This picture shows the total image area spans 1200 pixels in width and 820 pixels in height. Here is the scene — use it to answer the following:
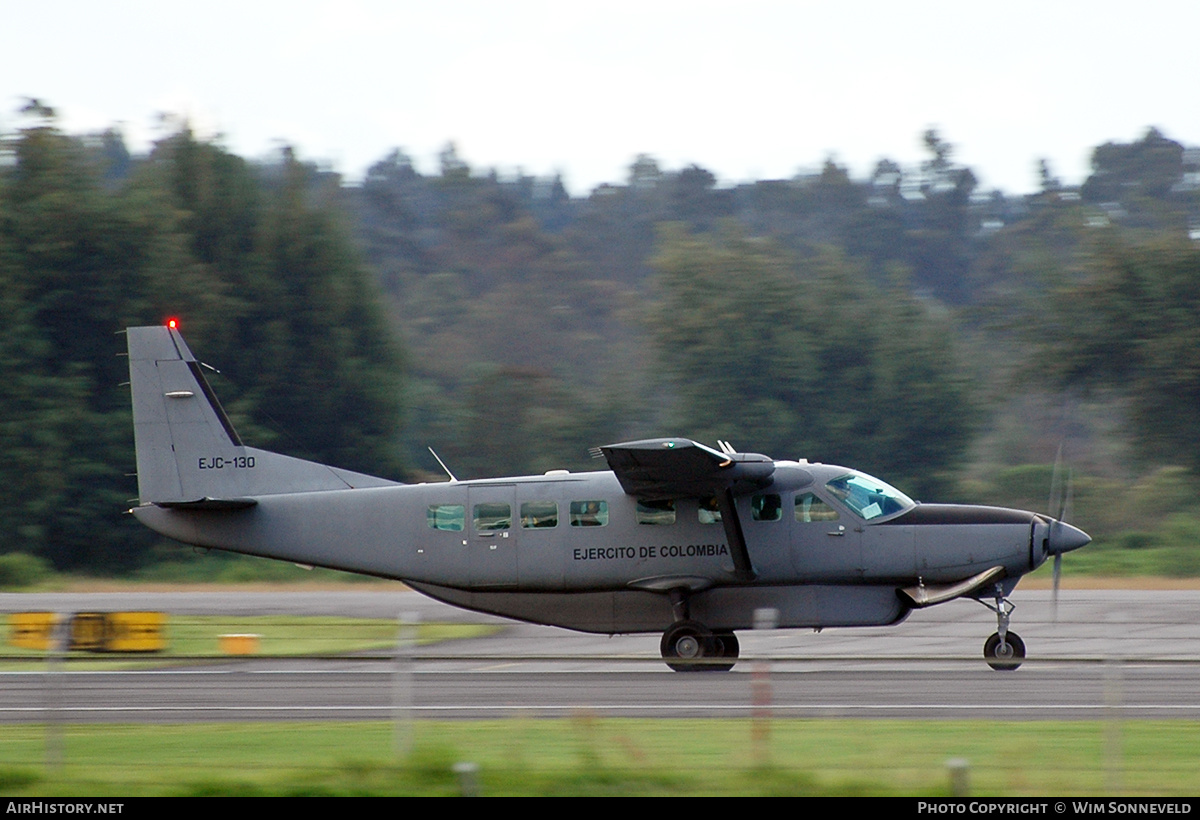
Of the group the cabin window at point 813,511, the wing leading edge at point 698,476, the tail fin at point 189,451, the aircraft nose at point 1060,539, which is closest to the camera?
the wing leading edge at point 698,476

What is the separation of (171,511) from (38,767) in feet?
27.3

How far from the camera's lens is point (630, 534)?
1689cm

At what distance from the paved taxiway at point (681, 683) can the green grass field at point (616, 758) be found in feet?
1.52

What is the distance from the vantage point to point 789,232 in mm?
112812

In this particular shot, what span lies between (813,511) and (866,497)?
2.23ft

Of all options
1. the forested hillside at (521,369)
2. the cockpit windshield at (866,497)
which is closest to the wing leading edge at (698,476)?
the cockpit windshield at (866,497)

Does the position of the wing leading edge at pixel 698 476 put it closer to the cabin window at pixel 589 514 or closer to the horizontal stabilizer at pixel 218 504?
the cabin window at pixel 589 514

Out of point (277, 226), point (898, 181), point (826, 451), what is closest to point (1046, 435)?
point (826, 451)

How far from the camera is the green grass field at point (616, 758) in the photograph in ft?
27.8

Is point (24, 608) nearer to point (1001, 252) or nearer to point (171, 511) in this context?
point (171, 511)

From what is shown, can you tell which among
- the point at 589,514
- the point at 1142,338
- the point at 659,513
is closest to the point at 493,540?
the point at 589,514

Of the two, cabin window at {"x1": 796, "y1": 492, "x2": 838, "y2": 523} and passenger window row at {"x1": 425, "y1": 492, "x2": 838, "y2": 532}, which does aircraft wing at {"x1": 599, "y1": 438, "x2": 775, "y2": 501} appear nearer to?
passenger window row at {"x1": 425, "y1": 492, "x2": 838, "y2": 532}

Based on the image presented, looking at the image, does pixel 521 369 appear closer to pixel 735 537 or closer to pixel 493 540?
pixel 493 540

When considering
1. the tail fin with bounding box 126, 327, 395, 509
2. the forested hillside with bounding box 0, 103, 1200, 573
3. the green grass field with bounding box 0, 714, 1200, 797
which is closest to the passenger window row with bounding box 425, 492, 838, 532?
the tail fin with bounding box 126, 327, 395, 509
